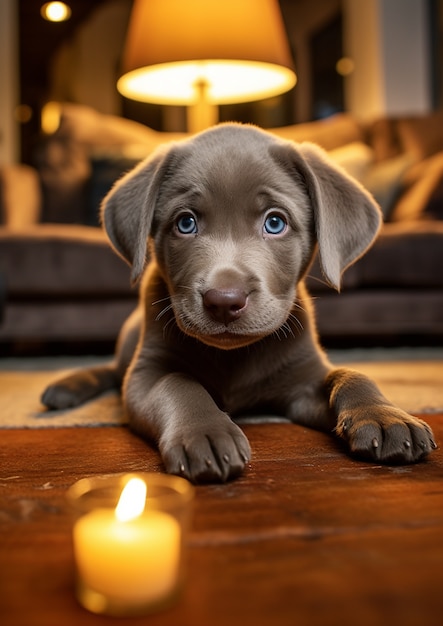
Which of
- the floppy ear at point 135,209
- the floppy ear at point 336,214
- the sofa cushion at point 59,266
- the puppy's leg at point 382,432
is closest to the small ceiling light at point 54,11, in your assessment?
the sofa cushion at point 59,266

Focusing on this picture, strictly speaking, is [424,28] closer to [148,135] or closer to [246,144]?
[148,135]

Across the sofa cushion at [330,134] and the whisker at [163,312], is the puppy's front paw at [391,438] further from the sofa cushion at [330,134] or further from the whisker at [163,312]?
the sofa cushion at [330,134]

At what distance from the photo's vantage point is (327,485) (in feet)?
4.63

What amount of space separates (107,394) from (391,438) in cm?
141

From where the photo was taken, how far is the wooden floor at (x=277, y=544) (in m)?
0.88

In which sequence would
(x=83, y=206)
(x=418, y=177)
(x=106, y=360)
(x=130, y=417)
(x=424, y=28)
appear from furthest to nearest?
(x=424, y=28)
(x=83, y=206)
(x=418, y=177)
(x=106, y=360)
(x=130, y=417)

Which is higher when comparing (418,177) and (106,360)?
(418,177)

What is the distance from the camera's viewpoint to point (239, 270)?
172 centimetres

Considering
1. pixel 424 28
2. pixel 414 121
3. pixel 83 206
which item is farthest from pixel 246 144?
pixel 424 28

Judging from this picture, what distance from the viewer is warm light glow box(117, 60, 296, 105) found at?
4684 mm

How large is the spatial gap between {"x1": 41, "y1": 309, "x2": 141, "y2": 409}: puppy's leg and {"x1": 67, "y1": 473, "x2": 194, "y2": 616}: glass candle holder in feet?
4.95

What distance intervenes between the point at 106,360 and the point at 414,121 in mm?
2970

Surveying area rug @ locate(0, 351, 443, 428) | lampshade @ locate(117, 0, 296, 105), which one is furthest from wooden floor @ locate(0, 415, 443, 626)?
lampshade @ locate(117, 0, 296, 105)

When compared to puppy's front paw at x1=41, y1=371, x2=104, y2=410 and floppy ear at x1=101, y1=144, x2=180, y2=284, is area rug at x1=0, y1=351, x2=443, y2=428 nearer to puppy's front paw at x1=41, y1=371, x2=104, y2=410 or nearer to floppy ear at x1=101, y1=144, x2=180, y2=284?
puppy's front paw at x1=41, y1=371, x2=104, y2=410
